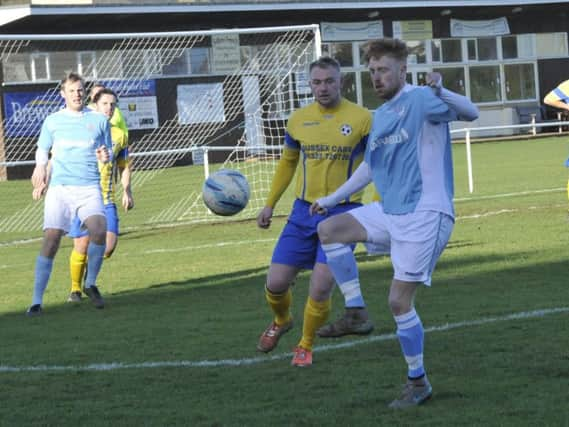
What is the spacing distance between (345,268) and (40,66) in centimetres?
2751

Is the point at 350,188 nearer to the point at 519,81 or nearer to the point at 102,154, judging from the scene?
the point at 102,154

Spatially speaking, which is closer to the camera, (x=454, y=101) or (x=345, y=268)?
(x=454, y=101)

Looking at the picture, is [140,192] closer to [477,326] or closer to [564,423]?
[477,326]

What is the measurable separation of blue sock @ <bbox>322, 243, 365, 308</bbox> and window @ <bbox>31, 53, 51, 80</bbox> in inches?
1060

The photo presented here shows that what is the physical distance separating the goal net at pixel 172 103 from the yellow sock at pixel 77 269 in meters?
6.62

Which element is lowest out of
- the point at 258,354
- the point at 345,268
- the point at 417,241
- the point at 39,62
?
the point at 258,354

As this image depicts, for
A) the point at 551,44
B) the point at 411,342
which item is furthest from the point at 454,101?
the point at 551,44

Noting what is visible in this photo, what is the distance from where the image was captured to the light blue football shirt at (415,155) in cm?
621

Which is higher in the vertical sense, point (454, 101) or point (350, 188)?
point (454, 101)

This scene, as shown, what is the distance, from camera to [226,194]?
985cm

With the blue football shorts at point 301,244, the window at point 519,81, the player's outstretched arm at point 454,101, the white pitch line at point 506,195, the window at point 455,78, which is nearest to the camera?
the player's outstretched arm at point 454,101

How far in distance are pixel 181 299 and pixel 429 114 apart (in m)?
5.23

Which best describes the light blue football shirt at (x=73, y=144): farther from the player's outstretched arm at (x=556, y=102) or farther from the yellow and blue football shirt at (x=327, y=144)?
the player's outstretched arm at (x=556, y=102)

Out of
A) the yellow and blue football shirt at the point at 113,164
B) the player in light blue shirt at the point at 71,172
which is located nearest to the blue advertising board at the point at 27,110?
the yellow and blue football shirt at the point at 113,164
